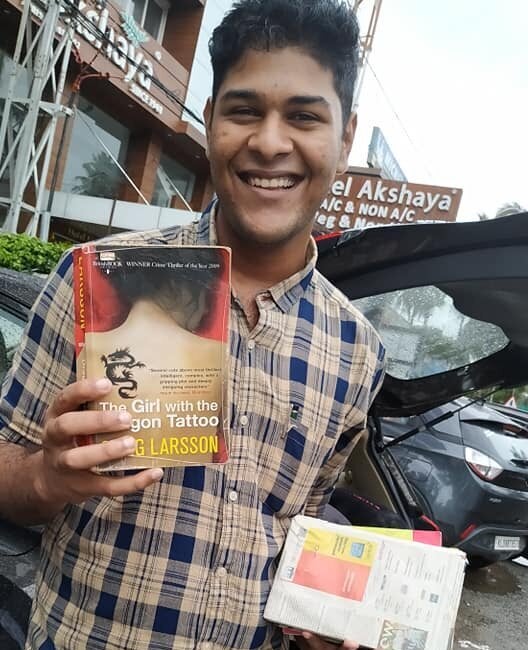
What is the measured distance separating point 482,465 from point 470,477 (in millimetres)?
140

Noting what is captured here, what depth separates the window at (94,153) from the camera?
1228 cm

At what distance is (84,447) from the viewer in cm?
77

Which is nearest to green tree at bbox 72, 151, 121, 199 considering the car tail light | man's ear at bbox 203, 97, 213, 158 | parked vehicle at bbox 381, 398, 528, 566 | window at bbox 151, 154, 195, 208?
window at bbox 151, 154, 195, 208

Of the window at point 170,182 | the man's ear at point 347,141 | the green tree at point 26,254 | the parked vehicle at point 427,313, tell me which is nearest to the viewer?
the man's ear at point 347,141

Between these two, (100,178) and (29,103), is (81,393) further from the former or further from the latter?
(100,178)

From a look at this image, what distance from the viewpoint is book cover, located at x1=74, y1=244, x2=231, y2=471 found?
2.67ft

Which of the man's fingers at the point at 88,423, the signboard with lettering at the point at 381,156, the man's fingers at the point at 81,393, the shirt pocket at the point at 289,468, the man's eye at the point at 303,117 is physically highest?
the signboard with lettering at the point at 381,156

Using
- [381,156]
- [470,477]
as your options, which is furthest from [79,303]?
[381,156]

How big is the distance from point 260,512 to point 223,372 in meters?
0.39

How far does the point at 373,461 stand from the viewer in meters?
2.90

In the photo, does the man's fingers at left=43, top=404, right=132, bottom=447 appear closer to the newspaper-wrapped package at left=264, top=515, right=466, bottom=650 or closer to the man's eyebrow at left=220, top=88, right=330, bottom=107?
the newspaper-wrapped package at left=264, top=515, right=466, bottom=650

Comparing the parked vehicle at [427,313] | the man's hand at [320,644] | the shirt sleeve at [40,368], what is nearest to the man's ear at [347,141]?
the parked vehicle at [427,313]

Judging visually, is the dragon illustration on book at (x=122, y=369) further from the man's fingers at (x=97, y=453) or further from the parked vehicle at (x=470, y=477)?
the parked vehicle at (x=470, y=477)

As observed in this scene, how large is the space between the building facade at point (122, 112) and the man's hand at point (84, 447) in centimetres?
971
